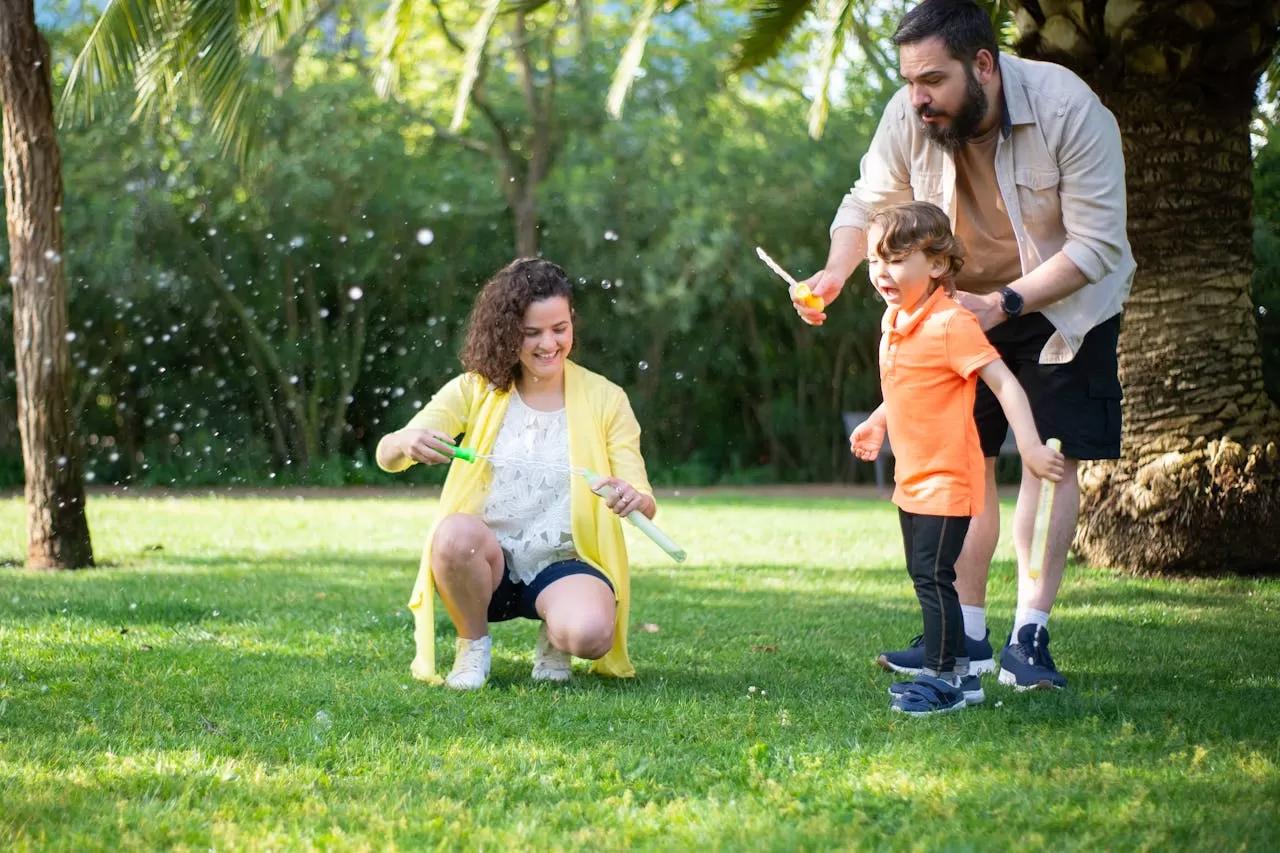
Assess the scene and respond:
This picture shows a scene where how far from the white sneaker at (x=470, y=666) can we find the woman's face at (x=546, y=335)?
850 mm

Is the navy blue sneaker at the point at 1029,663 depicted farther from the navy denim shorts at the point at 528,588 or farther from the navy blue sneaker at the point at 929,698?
the navy denim shorts at the point at 528,588

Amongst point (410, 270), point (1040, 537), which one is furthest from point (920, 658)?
point (410, 270)

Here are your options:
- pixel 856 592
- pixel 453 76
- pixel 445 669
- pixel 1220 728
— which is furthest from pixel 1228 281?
pixel 453 76

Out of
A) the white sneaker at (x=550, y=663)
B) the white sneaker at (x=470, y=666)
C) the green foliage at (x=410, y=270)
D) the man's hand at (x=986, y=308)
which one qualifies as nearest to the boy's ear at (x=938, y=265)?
the man's hand at (x=986, y=308)

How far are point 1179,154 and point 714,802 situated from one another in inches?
206

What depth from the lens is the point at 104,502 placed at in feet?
43.4

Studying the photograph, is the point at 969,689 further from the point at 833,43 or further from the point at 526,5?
the point at 833,43

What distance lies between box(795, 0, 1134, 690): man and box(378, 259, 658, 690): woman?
0.74m

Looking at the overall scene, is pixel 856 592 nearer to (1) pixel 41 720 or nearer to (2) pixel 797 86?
(1) pixel 41 720

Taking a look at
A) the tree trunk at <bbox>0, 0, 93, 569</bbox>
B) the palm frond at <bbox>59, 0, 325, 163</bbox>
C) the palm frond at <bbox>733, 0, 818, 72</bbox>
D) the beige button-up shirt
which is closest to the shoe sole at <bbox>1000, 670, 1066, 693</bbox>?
the beige button-up shirt

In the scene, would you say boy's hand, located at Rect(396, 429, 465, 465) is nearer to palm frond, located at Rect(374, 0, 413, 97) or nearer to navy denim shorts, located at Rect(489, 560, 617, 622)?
navy denim shorts, located at Rect(489, 560, 617, 622)

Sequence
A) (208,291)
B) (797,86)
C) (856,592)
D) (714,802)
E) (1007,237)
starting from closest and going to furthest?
1. (714,802)
2. (1007,237)
3. (856,592)
4. (208,291)
5. (797,86)

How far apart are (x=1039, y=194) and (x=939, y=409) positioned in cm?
84

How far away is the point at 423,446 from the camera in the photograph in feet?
12.6
